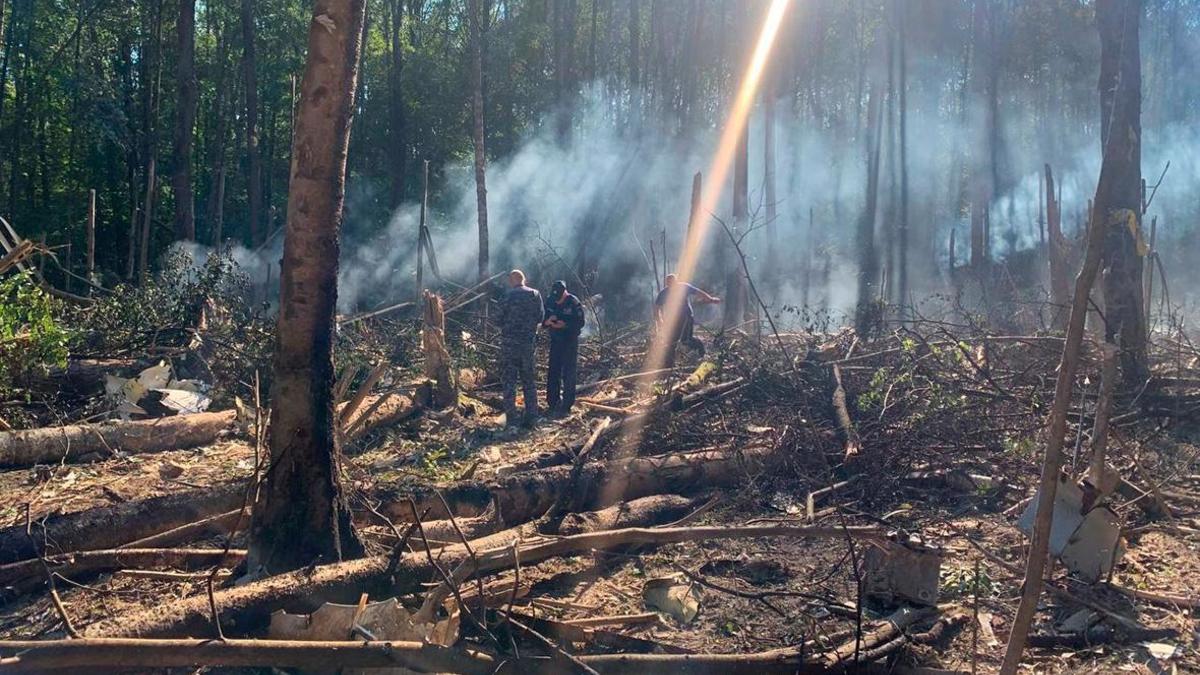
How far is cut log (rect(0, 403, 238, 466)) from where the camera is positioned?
7676mm

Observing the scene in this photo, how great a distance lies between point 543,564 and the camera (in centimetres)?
548

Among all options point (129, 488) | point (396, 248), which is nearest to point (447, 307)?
point (129, 488)

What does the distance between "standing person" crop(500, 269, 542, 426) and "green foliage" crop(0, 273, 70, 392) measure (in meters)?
4.34

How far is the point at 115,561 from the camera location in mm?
4984

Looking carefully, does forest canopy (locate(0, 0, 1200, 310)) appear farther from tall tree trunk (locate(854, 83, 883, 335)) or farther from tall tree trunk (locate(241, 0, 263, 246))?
tall tree trunk (locate(854, 83, 883, 335))

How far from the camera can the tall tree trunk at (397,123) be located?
1048 inches

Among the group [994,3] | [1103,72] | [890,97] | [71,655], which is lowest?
[71,655]

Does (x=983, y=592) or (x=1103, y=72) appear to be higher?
(x=1103, y=72)

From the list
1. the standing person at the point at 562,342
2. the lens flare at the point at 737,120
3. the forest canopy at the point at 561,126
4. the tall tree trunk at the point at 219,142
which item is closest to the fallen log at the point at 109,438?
the standing person at the point at 562,342

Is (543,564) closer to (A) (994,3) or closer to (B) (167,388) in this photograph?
(B) (167,388)

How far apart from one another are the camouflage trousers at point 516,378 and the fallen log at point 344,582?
17.0ft

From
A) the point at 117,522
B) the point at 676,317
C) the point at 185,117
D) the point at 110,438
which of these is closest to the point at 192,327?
the point at 110,438

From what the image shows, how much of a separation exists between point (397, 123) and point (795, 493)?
74.8 ft

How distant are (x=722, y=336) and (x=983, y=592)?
686 centimetres
